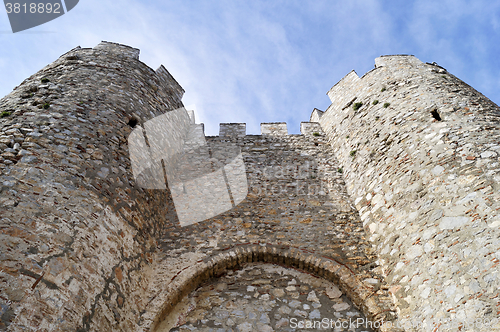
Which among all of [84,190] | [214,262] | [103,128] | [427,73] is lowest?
[214,262]

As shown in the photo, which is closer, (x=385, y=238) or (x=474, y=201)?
(x=474, y=201)

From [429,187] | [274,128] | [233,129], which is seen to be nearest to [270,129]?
[274,128]

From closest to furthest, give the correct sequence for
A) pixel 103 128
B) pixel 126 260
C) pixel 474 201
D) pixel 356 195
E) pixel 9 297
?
pixel 9 297
pixel 474 201
pixel 126 260
pixel 103 128
pixel 356 195

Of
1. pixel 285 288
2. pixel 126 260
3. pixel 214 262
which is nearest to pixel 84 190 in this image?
pixel 126 260

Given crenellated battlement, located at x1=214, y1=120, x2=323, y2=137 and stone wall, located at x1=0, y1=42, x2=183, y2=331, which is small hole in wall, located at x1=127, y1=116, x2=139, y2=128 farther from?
crenellated battlement, located at x1=214, y1=120, x2=323, y2=137

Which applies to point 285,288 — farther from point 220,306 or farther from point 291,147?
point 291,147

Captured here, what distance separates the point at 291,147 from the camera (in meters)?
7.21

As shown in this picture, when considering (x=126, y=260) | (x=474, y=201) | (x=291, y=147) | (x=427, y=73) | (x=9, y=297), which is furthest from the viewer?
(x=291, y=147)

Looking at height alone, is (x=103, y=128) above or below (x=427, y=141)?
above

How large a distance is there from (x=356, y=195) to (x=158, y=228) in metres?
3.21

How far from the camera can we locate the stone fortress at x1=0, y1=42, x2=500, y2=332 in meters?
3.19
